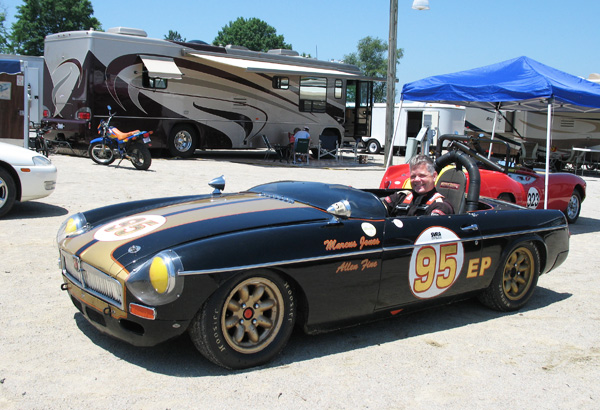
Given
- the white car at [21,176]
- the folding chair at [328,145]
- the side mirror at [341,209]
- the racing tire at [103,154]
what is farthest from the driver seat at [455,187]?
the folding chair at [328,145]

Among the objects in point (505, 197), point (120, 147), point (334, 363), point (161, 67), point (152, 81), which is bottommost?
point (334, 363)

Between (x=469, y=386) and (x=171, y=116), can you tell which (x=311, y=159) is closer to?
(x=171, y=116)

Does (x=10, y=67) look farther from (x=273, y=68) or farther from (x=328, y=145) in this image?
(x=328, y=145)

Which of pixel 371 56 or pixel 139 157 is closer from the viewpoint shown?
pixel 139 157

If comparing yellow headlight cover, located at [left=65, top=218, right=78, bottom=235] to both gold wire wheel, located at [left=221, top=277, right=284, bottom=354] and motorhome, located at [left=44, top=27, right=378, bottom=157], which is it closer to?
gold wire wheel, located at [left=221, top=277, right=284, bottom=354]

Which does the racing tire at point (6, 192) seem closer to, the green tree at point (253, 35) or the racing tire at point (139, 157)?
the racing tire at point (139, 157)

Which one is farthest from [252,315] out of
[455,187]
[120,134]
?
[120,134]

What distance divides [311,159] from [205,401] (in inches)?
704

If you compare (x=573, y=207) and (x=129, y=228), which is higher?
(x=129, y=228)

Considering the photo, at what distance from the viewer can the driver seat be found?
5.30 m

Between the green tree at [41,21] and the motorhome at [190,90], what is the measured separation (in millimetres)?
44370

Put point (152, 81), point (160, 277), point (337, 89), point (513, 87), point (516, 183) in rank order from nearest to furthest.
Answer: point (160, 277) < point (516, 183) < point (513, 87) < point (152, 81) < point (337, 89)

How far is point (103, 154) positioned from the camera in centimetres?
1389

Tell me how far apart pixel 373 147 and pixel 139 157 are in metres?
14.7
